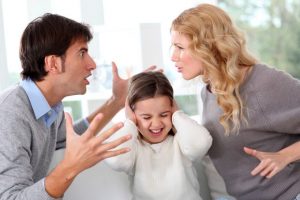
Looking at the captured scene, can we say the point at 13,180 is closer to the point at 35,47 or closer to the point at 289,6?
the point at 35,47

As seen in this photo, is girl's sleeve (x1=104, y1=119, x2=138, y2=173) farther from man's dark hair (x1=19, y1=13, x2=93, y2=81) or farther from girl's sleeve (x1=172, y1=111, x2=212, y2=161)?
man's dark hair (x1=19, y1=13, x2=93, y2=81)

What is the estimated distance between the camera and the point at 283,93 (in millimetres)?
1612

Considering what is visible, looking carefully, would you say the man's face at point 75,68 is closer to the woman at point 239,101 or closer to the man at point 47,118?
the man at point 47,118

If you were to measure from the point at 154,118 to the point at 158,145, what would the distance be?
10 centimetres

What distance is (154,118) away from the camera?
1.66m

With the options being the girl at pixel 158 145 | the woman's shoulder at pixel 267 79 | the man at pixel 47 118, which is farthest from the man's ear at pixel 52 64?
the woman's shoulder at pixel 267 79

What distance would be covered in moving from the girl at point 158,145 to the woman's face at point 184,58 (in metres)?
0.08

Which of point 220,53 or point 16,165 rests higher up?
point 220,53

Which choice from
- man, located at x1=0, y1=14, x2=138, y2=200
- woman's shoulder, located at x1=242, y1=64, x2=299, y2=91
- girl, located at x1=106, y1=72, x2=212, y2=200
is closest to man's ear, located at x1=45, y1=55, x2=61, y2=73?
man, located at x1=0, y1=14, x2=138, y2=200

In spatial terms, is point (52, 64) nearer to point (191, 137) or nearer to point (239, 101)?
point (191, 137)

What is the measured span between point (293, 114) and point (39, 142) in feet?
2.81

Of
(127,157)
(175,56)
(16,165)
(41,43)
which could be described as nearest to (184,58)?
(175,56)

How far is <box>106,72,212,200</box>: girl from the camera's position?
1.62m

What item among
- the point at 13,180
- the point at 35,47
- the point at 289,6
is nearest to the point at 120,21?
the point at 35,47
